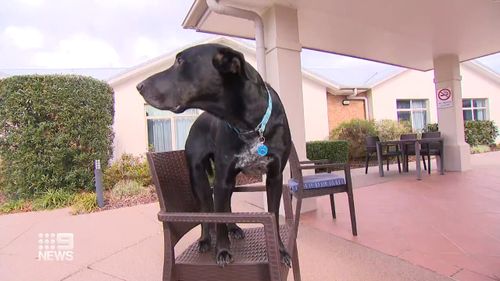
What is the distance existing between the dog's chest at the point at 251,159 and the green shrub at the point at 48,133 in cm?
528

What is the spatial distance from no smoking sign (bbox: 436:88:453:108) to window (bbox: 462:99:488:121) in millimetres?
8774

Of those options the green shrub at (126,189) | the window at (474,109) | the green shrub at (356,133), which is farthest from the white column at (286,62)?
the window at (474,109)

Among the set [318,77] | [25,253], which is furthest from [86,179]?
[318,77]

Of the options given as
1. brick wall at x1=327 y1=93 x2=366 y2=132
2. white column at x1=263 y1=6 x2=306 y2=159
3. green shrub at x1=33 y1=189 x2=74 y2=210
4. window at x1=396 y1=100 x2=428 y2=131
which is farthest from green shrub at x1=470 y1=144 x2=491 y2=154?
green shrub at x1=33 y1=189 x2=74 y2=210

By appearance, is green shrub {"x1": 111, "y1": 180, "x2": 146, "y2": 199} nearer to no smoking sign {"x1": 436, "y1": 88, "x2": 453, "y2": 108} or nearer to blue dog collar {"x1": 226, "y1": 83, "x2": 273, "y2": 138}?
blue dog collar {"x1": 226, "y1": 83, "x2": 273, "y2": 138}

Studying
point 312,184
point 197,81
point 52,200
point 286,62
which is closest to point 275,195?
point 197,81

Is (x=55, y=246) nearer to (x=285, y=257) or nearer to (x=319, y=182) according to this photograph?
(x=319, y=182)

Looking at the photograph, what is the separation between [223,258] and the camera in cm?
116

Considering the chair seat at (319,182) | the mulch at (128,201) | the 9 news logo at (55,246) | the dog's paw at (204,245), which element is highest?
the chair seat at (319,182)

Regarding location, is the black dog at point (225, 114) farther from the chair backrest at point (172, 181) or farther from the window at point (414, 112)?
the window at point (414, 112)

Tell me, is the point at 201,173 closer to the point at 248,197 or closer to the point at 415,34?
the point at 248,197

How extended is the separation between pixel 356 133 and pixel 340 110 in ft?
6.56

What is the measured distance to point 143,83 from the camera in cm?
100

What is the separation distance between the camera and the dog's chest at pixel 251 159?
42.9 inches
